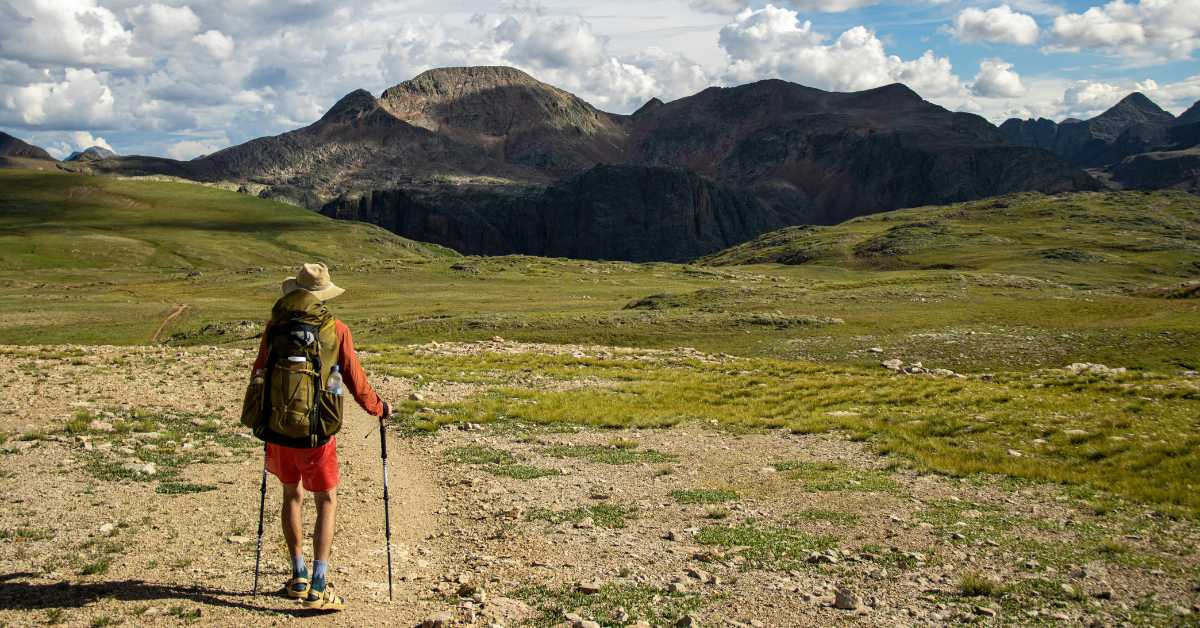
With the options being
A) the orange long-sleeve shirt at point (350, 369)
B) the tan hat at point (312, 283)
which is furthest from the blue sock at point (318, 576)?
the tan hat at point (312, 283)

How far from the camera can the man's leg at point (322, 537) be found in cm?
1109

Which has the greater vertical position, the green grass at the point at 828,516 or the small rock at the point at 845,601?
the small rock at the point at 845,601

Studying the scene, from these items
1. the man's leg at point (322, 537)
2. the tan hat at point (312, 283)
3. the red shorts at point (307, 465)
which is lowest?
the man's leg at point (322, 537)

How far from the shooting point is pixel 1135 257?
536ft

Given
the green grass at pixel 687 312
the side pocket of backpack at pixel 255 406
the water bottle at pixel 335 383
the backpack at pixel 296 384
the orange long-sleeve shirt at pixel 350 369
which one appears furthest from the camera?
the green grass at pixel 687 312

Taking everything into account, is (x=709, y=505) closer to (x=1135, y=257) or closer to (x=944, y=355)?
(x=944, y=355)

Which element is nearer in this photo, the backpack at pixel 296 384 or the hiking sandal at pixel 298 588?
the backpack at pixel 296 384

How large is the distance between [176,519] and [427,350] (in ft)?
127

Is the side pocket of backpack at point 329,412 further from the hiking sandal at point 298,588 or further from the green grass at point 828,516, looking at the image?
the green grass at point 828,516

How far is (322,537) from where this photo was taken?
37.3ft

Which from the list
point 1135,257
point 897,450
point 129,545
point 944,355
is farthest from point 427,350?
point 1135,257

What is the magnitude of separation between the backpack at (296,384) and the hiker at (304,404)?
0.01 meters

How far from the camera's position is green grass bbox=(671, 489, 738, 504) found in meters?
17.4

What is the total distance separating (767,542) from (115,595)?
394 inches
